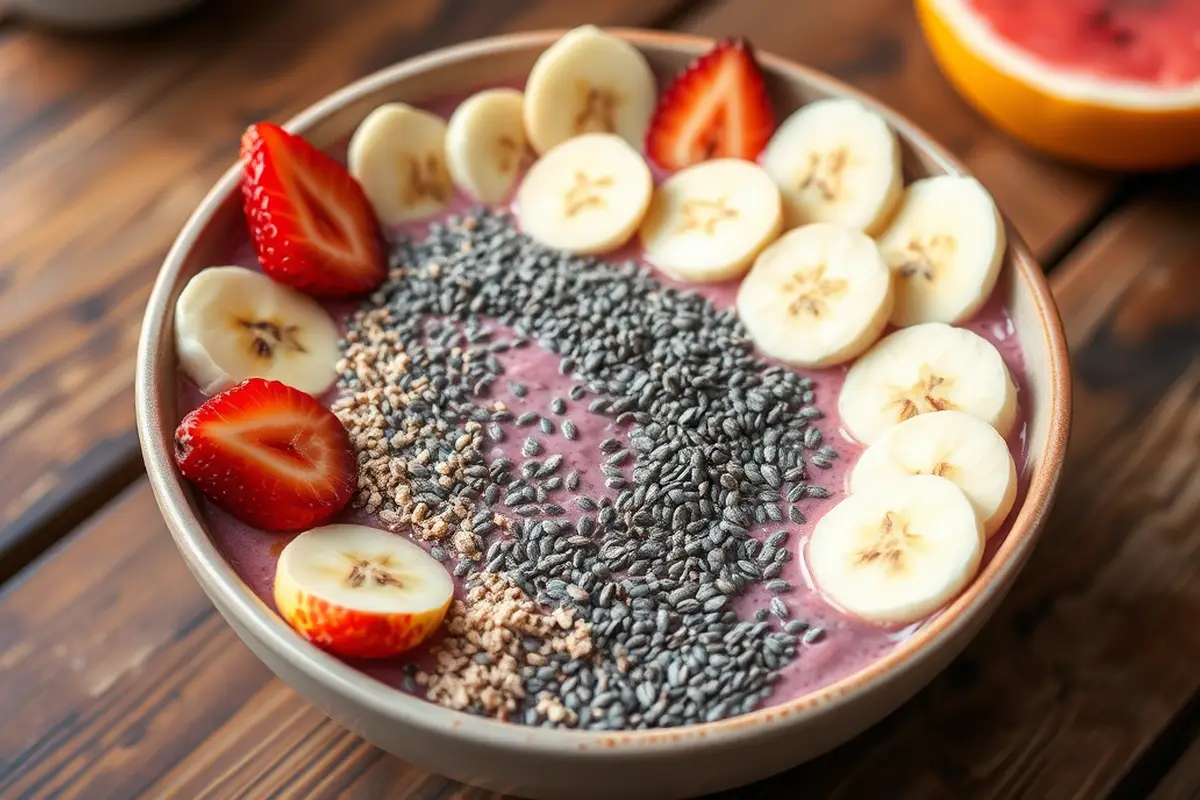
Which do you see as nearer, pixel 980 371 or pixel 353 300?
pixel 980 371

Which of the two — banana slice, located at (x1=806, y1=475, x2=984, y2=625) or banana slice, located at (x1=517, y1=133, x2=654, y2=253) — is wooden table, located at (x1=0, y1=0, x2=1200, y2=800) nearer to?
banana slice, located at (x1=806, y1=475, x2=984, y2=625)

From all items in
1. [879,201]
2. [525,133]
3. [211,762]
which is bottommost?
[211,762]

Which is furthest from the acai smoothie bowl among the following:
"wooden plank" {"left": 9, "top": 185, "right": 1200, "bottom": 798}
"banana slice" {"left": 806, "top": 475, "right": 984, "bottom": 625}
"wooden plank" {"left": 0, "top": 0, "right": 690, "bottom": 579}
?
"wooden plank" {"left": 0, "top": 0, "right": 690, "bottom": 579}

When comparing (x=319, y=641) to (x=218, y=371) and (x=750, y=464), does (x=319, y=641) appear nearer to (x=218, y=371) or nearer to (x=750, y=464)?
(x=218, y=371)

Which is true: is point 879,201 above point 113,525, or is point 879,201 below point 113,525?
above

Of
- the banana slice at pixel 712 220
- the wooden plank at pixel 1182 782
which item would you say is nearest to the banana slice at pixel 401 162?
the banana slice at pixel 712 220

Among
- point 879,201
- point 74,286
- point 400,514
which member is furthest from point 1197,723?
point 74,286
